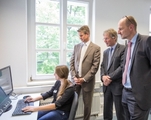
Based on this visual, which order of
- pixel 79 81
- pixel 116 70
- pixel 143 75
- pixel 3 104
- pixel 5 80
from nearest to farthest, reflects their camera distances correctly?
pixel 143 75
pixel 3 104
pixel 5 80
pixel 116 70
pixel 79 81

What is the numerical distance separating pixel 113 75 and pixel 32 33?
5.29ft

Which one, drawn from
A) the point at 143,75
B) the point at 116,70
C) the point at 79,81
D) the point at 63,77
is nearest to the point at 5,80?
the point at 63,77

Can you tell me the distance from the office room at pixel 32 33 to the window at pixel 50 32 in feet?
0.06

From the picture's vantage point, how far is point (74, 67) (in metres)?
2.19

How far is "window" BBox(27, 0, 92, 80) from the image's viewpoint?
7.76ft

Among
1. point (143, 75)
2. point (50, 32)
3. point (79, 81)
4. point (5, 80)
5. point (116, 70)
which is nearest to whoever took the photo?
point (143, 75)

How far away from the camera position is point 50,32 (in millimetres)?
2506

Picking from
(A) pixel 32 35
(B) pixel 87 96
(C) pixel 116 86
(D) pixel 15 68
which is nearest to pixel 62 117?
(B) pixel 87 96

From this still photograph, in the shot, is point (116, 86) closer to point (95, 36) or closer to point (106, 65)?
point (106, 65)

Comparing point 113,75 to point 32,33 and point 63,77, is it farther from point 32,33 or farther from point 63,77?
point 32,33

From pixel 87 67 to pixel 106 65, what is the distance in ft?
0.99

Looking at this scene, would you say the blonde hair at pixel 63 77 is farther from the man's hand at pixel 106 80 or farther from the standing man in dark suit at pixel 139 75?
the standing man in dark suit at pixel 139 75

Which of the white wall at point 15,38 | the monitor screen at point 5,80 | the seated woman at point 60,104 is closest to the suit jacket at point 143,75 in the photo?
the seated woman at point 60,104

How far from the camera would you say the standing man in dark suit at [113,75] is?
179 cm
